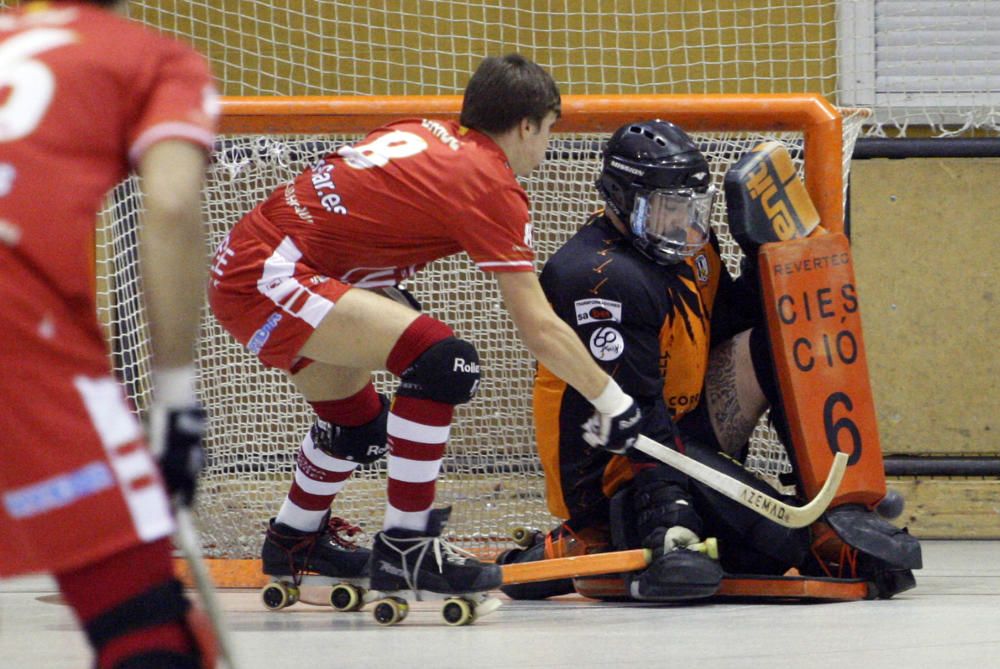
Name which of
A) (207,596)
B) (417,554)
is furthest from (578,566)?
(207,596)

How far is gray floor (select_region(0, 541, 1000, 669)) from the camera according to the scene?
2664 mm

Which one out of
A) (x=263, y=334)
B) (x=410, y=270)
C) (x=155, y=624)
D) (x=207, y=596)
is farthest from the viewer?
(x=410, y=270)

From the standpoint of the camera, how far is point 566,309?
11.6ft

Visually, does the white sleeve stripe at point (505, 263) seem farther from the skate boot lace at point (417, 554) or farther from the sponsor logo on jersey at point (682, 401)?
the sponsor logo on jersey at point (682, 401)

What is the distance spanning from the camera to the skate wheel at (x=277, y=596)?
347cm

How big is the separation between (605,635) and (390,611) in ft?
1.59

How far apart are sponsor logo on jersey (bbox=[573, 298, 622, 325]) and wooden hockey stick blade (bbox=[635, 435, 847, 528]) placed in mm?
333

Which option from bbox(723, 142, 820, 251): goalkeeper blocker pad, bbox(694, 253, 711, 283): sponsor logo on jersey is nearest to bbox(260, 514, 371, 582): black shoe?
bbox(694, 253, 711, 283): sponsor logo on jersey

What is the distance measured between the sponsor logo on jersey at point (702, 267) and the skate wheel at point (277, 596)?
1.29 metres

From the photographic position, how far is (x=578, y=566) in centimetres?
348

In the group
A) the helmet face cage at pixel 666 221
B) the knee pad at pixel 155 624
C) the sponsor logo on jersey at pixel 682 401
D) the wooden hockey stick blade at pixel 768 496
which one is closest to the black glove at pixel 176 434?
the knee pad at pixel 155 624

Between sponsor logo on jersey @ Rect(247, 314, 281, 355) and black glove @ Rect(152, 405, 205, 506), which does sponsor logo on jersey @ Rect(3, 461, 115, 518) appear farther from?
sponsor logo on jersey @ Rect(247, 314, 281, 355)

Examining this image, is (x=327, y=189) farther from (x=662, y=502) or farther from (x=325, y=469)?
(x=662, y=502)

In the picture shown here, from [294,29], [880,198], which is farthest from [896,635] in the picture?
[294,29]
